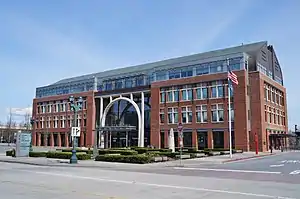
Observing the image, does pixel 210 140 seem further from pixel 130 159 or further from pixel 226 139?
pixel 130 159

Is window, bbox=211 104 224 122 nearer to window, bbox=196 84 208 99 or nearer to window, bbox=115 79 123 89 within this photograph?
window, bbox=196 84 208 99

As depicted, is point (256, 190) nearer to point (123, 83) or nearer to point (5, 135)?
point (123, 83)

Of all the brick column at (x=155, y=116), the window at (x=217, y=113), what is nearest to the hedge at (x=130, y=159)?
the window at (x=217, y=113)

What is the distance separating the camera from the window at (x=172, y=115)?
61812 mm

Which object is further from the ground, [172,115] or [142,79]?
[142,79]

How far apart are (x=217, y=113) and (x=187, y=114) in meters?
6.16

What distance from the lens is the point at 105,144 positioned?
7400cm

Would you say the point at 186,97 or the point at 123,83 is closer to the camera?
the point at 186,97

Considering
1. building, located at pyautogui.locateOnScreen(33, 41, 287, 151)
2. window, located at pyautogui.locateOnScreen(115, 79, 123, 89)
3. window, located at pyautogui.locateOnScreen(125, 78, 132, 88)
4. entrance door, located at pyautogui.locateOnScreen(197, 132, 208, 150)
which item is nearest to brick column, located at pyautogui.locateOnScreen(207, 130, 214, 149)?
building, located at pyautogui.locateOnScreen(33, 41, 287, 151)

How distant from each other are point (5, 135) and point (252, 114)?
109005mm

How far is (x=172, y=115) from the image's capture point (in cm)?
6238

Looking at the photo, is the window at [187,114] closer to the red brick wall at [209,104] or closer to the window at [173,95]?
the red brick wall at [209,104]

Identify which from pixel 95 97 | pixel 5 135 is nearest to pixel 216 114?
pixel 95 97

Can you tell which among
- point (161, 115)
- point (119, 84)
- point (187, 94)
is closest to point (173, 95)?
point (187, 94)
